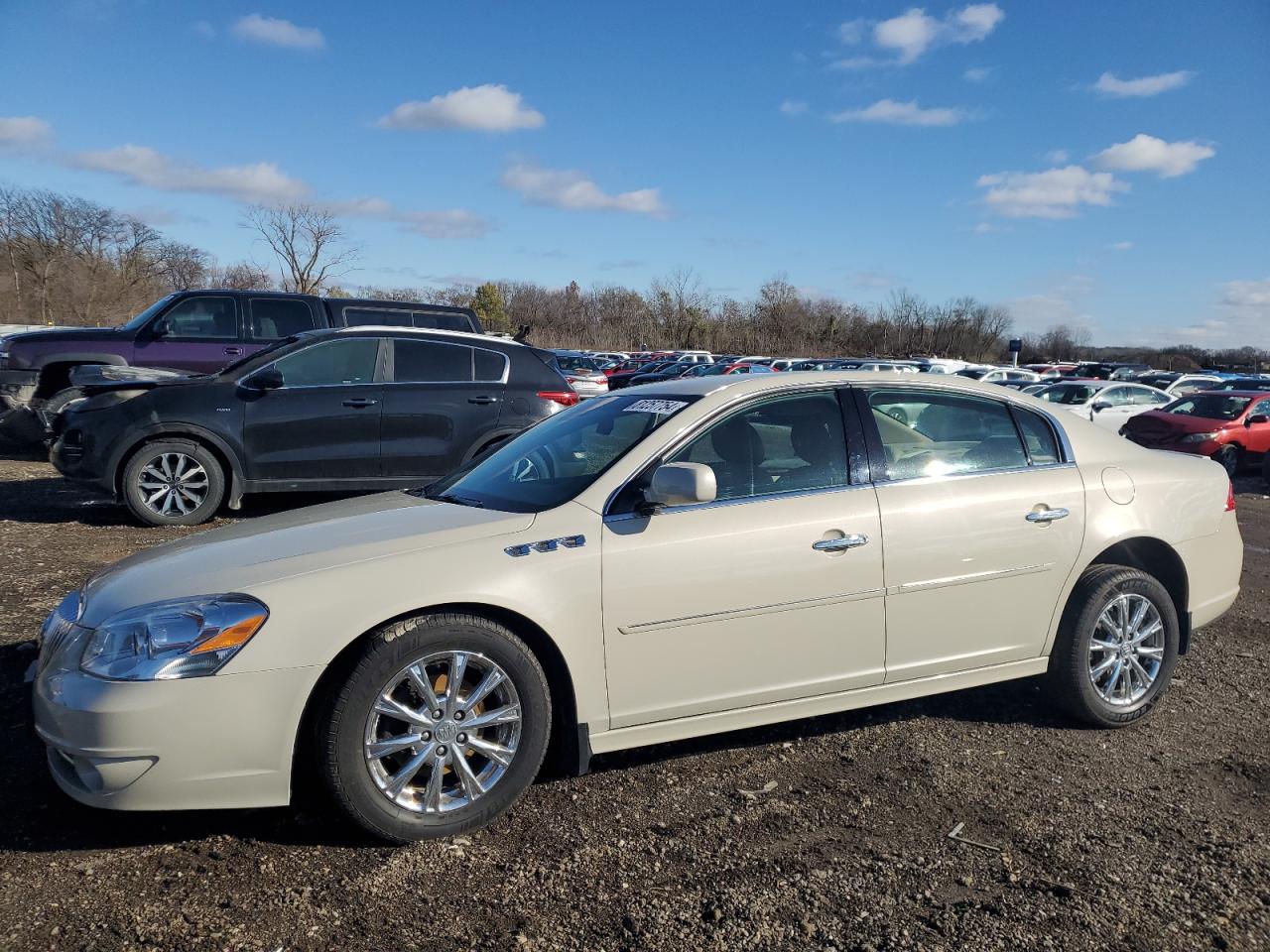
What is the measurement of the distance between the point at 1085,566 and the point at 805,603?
149 centimetres

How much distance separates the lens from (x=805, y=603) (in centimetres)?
364

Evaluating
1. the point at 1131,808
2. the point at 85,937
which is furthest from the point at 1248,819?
the point at 85,937

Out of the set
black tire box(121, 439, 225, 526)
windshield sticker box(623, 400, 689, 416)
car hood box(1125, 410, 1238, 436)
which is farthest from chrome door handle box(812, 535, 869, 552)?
car hood box(1125, 410, 1238, 436)

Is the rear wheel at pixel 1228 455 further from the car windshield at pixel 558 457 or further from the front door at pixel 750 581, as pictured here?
the car windshield at pixel 558 457

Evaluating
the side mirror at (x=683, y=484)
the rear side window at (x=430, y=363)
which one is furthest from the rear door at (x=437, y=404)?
the side mirror at (x=683, y=484)

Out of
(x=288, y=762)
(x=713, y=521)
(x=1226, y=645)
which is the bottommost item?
(x=1226, y=645)

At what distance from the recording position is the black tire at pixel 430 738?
3.04 m

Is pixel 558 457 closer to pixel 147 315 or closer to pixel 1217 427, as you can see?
pixel 147 315

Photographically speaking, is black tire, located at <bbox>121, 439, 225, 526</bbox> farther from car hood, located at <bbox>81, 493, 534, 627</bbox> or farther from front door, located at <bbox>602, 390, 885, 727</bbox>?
front door, located at <bbox>602, 390, 885, 727</bbox>

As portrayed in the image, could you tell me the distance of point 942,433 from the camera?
4.22m

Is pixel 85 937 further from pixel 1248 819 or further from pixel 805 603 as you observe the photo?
pixel 1248 819

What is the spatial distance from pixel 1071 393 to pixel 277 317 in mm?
16339

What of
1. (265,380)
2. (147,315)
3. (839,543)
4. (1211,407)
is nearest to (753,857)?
(839,543)

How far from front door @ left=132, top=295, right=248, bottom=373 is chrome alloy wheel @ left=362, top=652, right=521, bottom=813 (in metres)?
8.94
